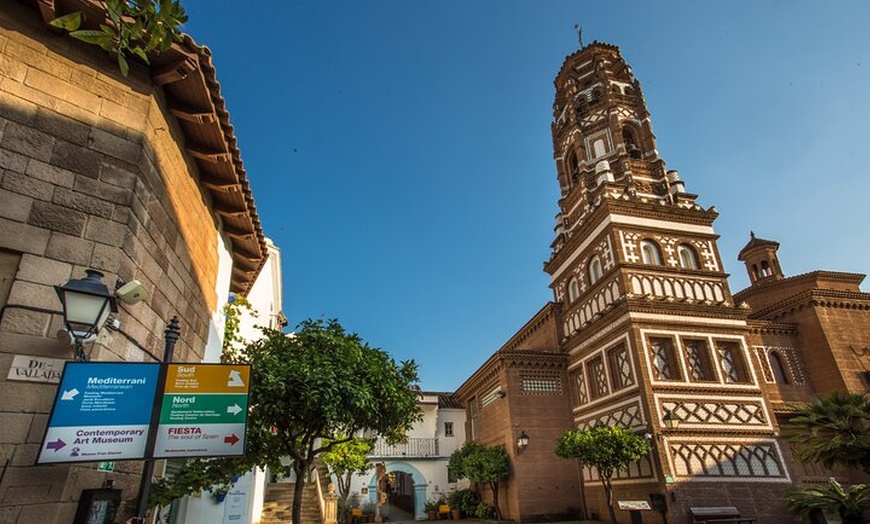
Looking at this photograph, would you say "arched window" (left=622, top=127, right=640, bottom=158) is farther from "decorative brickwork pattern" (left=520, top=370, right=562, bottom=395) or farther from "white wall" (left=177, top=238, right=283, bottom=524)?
"white wall" (left=177, top=238, right=283, bottom=524)

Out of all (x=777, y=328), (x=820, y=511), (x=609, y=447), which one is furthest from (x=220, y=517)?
(x=777, y=328)

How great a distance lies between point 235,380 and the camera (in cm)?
549

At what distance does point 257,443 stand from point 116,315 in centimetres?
390

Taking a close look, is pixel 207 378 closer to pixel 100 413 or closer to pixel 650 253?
pixel 100 413

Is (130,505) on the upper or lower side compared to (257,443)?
lower

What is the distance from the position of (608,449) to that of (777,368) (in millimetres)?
12730

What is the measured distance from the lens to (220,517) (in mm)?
11531

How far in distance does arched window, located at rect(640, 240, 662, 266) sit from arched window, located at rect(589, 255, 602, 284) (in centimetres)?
186

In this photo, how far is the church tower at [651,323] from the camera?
17000mm

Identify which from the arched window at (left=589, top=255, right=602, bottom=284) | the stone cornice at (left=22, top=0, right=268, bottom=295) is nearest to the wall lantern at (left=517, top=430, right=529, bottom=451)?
the arched window at (left=589, top=255, right=602, bottom=284)

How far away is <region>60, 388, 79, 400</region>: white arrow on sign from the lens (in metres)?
4.30

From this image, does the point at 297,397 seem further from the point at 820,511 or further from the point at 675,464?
the point at 820,511

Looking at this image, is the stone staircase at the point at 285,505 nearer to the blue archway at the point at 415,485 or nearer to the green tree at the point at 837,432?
the blue archway at the point at 415,485

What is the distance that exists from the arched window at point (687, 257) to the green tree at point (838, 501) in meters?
9.01
